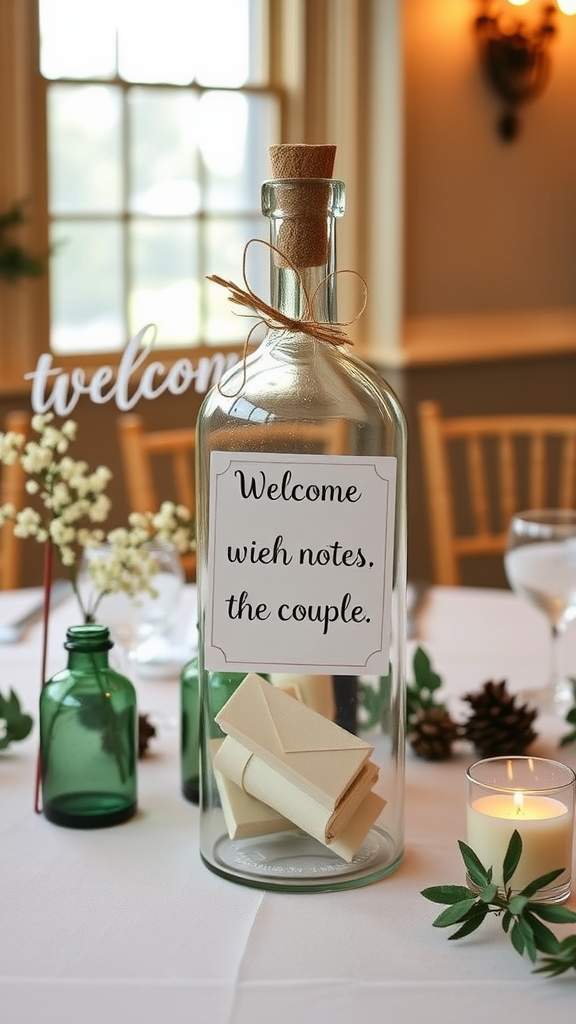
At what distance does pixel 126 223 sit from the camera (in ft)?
10.5

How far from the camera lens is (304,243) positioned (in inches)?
29.0

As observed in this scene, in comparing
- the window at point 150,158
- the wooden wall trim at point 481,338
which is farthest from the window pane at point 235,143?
the wooden wall trim at point 481,338

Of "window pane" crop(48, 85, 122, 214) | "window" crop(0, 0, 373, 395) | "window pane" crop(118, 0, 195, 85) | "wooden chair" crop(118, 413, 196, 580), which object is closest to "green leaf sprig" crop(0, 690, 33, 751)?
"wooden chair" crop(118, 413, 196, 580)

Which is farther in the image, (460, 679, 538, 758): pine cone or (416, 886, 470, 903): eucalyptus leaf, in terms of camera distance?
(460, 679, 538, 758): pine cone

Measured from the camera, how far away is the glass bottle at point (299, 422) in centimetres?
74

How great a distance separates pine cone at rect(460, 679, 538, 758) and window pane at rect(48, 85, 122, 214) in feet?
7.83

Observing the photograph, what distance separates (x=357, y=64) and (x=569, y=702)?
8.21ft

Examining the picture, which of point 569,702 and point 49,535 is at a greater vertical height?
point 49,535

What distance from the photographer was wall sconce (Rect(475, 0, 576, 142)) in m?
3.23

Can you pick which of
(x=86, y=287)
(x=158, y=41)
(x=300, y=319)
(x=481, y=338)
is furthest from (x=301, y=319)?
(x=481, y=338)

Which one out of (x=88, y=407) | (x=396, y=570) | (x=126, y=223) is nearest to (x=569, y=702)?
(x=396, y=570)

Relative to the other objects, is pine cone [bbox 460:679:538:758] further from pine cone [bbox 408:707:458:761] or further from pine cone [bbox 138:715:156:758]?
pine cone [bbox 138:715:156:758]

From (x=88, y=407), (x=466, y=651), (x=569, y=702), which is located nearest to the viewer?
(x=569, y=702)

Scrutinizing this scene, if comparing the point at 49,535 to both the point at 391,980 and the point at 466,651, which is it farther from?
the point at 466,651
